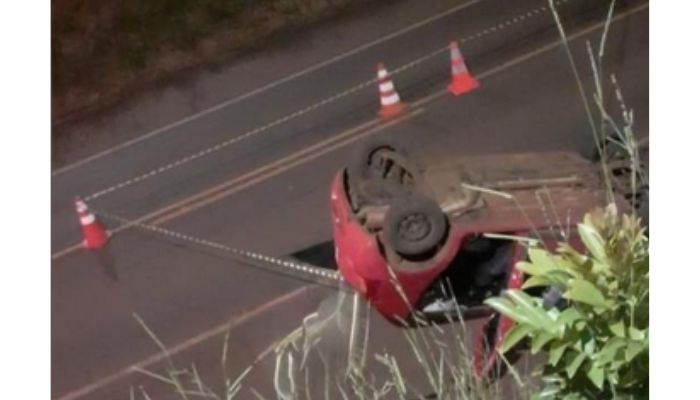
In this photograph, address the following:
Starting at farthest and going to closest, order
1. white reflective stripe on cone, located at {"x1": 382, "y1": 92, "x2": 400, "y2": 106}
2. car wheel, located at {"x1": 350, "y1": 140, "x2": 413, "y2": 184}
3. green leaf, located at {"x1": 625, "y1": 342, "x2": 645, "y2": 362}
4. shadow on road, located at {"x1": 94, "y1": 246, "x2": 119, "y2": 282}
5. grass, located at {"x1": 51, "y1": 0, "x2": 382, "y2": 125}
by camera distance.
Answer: grass, located at {"x1": 51, "y1": 0, "x2": 382, "y2": 125}, white reflective stripe on cone, located at {"x1": 382, "y1": 92, "x2": 400, "y2": 106}, shadow on road, located at {"x1": 94, "y1": 246, "x2": 119, "y2": 282}, car wheel, located at {"x1": 350, "y1": 140, "x2": 413, "y2": 184}, green leaf, located at {"x1": 625, "y1": 342, "x2": 645, "y2": 362}

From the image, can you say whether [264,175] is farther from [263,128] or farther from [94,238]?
[94,238]

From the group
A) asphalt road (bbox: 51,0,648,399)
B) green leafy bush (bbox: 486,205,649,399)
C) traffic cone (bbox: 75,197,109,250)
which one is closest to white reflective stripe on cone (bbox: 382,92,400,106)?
asphalt road (bbox: 51,0,648,399)

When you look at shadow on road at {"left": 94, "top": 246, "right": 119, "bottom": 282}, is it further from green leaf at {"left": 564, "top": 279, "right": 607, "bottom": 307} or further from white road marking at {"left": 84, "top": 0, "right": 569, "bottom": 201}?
green leaf at {"left": 564, "top": 279, "right": 607, "bottom": 307}

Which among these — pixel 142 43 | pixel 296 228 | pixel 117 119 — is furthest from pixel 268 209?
pixel 142 43

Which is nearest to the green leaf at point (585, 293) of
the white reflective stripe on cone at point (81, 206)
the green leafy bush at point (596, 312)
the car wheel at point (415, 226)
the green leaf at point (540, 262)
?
the green leafy bush at point (596, 312)

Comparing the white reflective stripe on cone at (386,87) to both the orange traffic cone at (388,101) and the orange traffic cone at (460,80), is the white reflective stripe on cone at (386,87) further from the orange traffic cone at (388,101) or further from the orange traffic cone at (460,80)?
the orange traffic cone at (460,80)

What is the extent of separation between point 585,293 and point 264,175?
5.35 metres

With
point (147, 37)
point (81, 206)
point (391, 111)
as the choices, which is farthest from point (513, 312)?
point (147, 37)

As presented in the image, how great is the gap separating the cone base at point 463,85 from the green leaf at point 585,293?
18.7 ft

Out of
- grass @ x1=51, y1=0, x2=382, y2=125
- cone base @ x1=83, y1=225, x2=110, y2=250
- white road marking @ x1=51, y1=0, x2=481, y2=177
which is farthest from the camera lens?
grass @ x1=51, y1=0, x2=382, y2=125

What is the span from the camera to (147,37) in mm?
9133

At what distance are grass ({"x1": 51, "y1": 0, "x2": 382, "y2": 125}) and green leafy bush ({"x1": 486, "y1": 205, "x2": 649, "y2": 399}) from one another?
6.62m

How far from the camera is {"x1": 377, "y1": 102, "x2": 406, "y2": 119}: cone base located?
26.0 feet

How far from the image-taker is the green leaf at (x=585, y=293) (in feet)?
7.83
